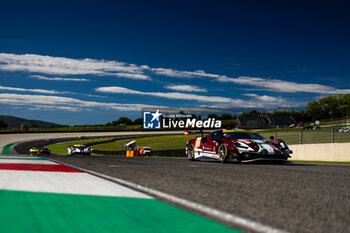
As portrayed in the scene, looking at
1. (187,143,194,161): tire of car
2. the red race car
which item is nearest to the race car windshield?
the red race car

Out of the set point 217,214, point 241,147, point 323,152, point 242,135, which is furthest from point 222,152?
point 217,214

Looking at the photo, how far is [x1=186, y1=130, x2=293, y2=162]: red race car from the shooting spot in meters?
10.9

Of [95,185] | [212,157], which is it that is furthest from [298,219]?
[212,157]

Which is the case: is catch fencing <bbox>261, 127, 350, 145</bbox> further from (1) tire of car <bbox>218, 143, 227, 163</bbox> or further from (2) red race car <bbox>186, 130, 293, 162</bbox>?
(1) tire of car <bbox>218, 143, 227, 163</bbox>

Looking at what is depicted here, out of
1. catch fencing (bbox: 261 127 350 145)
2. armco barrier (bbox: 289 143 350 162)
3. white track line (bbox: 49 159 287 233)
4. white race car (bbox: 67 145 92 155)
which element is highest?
catch fencing (bbox: 261 127 350 145)

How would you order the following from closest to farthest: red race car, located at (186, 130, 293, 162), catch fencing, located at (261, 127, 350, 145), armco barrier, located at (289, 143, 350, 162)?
1. red race car, located at (186, 130, 293, 162)
2. armco barrier, located at (289, 143, 350, 162)
3. catch fencing, located at (261, 127, 350, 145)

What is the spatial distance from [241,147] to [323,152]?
336 inches

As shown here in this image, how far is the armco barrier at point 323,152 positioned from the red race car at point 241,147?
6192 millimetres

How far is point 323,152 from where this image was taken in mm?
17469

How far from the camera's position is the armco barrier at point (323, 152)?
16344mm

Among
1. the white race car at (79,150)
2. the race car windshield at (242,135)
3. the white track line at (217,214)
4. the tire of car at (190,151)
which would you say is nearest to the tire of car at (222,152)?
the race car windshield at (242,135)

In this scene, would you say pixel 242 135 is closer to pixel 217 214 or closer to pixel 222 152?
pixel 222 152

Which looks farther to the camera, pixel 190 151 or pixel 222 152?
pixel 190 151

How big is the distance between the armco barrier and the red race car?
6192 millimetres
